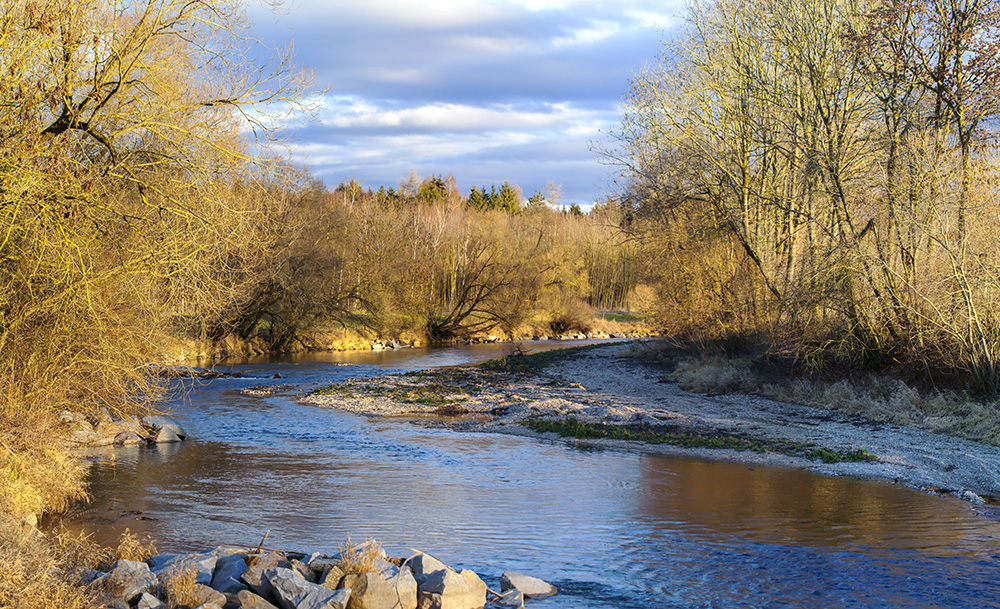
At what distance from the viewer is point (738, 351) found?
27.1 m

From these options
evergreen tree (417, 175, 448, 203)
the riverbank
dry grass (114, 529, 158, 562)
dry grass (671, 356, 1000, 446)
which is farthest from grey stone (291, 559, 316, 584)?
evergreen tree (417, 175, 448, 203)

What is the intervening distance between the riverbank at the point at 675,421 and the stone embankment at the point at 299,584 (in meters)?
8.76

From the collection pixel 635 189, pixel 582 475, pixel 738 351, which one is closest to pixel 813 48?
pixel 635 189

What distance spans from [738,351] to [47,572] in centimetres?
2410

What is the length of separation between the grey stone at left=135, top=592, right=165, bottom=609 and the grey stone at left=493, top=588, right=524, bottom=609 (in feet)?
10.0

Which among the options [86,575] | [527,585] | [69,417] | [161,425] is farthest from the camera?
[161,425]

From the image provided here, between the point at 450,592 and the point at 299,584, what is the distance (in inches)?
54.5

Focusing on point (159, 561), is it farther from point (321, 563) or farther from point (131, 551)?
point (321, 563)

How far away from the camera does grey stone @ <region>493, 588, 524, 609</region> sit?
737 cm

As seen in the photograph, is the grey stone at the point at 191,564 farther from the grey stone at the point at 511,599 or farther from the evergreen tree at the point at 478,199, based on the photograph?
the evergreen tree at the point at 478,199

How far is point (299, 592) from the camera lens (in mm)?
6859

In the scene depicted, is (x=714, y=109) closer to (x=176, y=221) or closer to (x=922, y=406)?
(x=922, y=406)

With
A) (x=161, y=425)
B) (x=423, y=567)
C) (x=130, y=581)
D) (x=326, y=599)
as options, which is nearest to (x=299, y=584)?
(x=326, y=599)

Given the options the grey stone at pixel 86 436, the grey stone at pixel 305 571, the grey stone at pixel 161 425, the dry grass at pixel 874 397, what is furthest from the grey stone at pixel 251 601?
the dry grass at pixel 874 397
